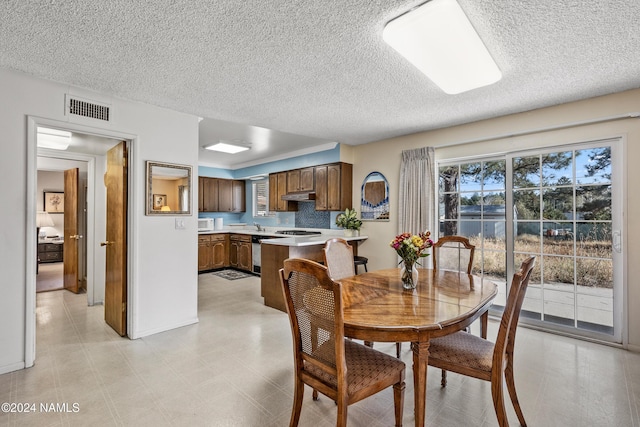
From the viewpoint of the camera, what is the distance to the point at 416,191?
4.19 metres

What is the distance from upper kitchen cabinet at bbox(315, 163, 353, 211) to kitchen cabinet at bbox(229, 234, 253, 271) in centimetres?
199

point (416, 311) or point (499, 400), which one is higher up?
point (416, 311)

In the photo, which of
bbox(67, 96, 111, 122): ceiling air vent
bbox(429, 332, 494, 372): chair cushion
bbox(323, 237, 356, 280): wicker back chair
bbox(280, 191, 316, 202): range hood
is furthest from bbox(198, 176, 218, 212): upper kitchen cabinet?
bbox(429, 332, 494, 372): chair cushion

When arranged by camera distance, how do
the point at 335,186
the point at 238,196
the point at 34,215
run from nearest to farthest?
the point at 34,215 < the point at 335,186 < the point at 238,196

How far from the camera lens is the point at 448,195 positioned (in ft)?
13.5

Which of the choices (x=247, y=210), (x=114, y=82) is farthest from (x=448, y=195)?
(x=247, y=210)

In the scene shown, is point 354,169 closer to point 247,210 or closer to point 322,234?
point 322,234

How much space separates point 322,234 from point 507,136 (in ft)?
11.0

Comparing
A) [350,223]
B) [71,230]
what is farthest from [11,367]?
[350,223]

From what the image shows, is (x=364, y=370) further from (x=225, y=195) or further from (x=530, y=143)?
(x=225, y=195)

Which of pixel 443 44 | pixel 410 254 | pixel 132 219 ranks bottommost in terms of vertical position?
pixel 410 254

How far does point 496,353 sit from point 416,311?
0.47 meters

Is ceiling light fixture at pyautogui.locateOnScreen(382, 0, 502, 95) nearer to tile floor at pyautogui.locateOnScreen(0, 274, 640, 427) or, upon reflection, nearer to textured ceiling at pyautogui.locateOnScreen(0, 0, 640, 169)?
textured ceiling at pyautogui.locateOnScreen(0, 0, 640, 169)

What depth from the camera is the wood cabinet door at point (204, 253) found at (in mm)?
6184
